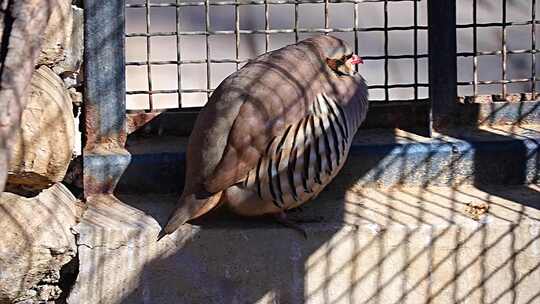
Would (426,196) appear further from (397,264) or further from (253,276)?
(253,276)

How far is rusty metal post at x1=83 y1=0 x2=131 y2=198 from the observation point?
449 cm

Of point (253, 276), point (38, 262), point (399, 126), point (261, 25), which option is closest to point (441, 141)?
point (399, 126)

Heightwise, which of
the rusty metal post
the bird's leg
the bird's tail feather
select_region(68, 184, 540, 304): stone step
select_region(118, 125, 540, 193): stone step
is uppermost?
the rusty metal post

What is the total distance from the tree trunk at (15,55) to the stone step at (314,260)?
5.76 ft

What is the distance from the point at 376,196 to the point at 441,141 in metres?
0.38

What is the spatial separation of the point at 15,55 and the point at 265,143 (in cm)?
182

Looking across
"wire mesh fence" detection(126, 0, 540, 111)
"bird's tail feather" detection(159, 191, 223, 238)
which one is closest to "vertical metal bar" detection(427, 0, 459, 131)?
"bird's tail feather" detection(159, 191, 223, 238)

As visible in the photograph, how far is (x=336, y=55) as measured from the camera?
4.55m

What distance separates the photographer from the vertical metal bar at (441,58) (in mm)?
4828

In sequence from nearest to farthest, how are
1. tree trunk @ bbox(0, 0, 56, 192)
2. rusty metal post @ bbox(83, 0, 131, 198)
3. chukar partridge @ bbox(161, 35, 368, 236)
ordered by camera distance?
tree trunk @ bbox(0, 0, 56, 192), chukar partridge @ bbox(161, 35, 368, 236), rusty metal post @ bbox(83, 0, 131, 198)

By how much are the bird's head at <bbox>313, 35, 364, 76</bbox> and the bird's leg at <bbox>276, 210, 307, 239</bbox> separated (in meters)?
0.64

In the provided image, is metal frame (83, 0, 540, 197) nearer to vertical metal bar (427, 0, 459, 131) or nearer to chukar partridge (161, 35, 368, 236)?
vertical metal bar (427, 0, 459, 131)

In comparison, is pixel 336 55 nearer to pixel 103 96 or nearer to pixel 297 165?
pixel 297 165

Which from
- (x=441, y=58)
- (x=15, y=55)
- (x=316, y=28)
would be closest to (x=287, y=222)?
(x=441, y=58)
